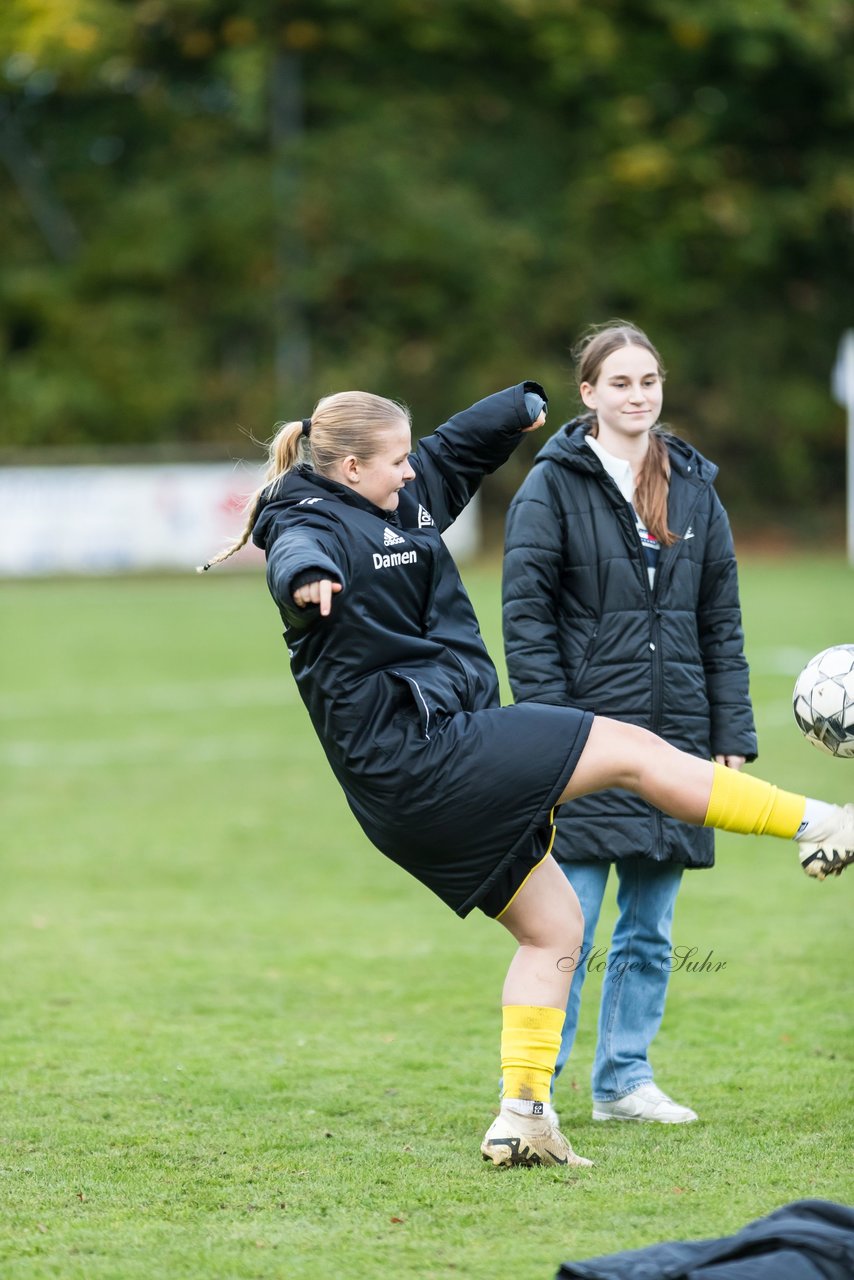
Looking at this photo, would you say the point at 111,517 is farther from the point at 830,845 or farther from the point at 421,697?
the point at 830,845

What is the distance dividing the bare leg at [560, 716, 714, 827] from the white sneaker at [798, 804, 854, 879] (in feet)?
0.86

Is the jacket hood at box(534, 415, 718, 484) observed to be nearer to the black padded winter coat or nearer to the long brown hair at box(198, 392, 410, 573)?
the black padded winter coat

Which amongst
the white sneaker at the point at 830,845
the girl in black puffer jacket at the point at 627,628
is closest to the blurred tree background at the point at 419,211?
the girl in black puffer jacket at the point at 627,628

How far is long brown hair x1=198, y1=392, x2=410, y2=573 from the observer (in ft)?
13.7

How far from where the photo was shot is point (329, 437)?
4.22 meters

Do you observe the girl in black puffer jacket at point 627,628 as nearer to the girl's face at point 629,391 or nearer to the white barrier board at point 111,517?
the girl's face at point 629,391

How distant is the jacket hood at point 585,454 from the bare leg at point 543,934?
1.09 meters

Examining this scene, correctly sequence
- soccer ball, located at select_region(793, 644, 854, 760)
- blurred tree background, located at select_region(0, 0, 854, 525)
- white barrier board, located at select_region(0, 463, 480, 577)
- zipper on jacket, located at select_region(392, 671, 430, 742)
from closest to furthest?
zipper on jacket, located at select_region(392, 671, 430, 742) < soccer ball, located at select_region(793, 644, 854, 760) < white barrier board, located at select_region(0, 463, 480, 577) < blurred tree background, located at select_region(0, 0, 854, 525)

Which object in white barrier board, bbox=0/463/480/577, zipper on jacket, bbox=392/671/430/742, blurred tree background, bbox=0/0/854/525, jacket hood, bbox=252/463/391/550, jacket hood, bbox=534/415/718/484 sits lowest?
zipper on jacket, bbox=392/671/430/742

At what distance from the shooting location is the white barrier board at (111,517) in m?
28.5

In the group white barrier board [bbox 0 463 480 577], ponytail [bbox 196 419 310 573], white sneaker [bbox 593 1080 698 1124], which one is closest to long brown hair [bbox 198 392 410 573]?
ponytail [bbox 196 419 310 573]

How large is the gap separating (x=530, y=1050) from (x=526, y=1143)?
0.22 metres

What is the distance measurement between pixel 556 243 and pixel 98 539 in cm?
1237

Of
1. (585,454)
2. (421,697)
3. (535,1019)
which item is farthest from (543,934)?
(585,454)
